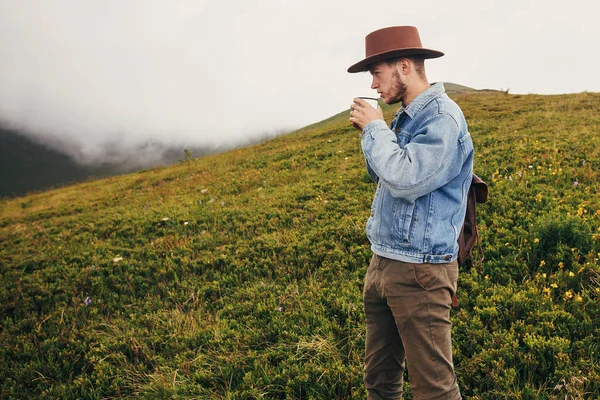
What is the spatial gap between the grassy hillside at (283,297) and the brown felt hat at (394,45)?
10.1ft

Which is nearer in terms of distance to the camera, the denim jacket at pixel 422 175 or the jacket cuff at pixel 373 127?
the denim jacket at pixel 422 175

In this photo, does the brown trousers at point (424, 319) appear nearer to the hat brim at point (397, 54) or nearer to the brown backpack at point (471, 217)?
the brown backpack at point (471, 217)

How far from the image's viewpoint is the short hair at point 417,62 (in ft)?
8.51

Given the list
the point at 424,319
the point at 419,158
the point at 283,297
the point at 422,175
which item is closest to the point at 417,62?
the point at 419,158

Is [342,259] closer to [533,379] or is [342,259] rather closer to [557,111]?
[533,379]

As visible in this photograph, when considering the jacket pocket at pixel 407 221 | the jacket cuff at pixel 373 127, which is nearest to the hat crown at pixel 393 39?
the jacket cuff at pixel 373 127

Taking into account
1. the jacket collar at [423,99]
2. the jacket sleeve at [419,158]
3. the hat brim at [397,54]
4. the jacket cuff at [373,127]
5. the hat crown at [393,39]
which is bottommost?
the jacket sleeve at [419,158]

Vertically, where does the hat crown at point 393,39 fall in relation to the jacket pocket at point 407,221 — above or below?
above

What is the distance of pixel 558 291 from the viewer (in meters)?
4.36

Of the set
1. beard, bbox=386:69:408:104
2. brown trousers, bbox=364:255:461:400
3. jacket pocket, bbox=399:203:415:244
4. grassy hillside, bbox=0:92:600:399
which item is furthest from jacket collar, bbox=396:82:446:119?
grassy hillside, bbox=0:92:600:399

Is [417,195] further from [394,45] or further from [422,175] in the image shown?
[394,45]

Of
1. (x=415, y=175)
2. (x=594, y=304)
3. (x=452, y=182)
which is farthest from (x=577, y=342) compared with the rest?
(x=415, y=175)

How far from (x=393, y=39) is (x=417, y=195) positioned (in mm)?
1158

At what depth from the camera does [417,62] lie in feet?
8.66
